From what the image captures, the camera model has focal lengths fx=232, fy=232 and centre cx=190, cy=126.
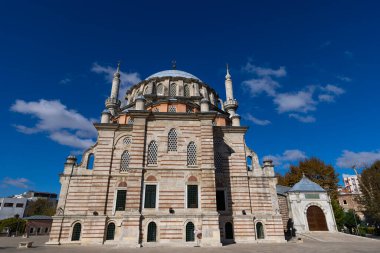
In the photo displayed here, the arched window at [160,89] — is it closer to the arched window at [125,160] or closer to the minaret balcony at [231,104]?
the minaret balcony at [231,104]

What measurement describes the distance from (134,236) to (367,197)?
21.7m

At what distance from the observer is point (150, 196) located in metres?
16.5

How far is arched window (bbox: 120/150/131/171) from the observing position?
64.0 feet

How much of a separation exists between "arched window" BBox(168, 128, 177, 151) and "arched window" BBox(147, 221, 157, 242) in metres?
5.53

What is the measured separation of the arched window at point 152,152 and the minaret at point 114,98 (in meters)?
9.40

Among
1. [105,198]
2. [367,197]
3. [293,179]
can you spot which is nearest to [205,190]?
[105,198]

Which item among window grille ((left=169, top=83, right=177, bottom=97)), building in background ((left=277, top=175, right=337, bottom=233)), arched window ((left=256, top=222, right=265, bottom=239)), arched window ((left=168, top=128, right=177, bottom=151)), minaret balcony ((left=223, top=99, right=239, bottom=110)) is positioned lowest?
arched window ((left=256, top=222, right=265, bottom=239))

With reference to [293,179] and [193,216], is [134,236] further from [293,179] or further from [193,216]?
[293,179]

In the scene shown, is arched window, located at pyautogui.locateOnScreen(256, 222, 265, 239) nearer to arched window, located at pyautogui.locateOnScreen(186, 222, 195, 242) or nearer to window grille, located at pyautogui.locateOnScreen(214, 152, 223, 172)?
window grille, located at pyautogui.locateOnScreen(214, 152, 223, 172)

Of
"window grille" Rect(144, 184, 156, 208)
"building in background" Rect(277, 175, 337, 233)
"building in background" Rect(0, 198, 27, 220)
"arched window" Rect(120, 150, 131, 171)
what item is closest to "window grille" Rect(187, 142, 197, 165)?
"window grille" Rect(144, 184, 156, 208)

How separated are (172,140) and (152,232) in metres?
6.75

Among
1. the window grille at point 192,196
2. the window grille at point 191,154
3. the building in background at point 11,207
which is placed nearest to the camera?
the window grille at point 192,196

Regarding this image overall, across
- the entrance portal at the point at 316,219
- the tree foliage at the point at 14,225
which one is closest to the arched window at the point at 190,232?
the entrance portal at the point at 316,219

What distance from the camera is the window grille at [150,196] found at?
1631 centimetres
